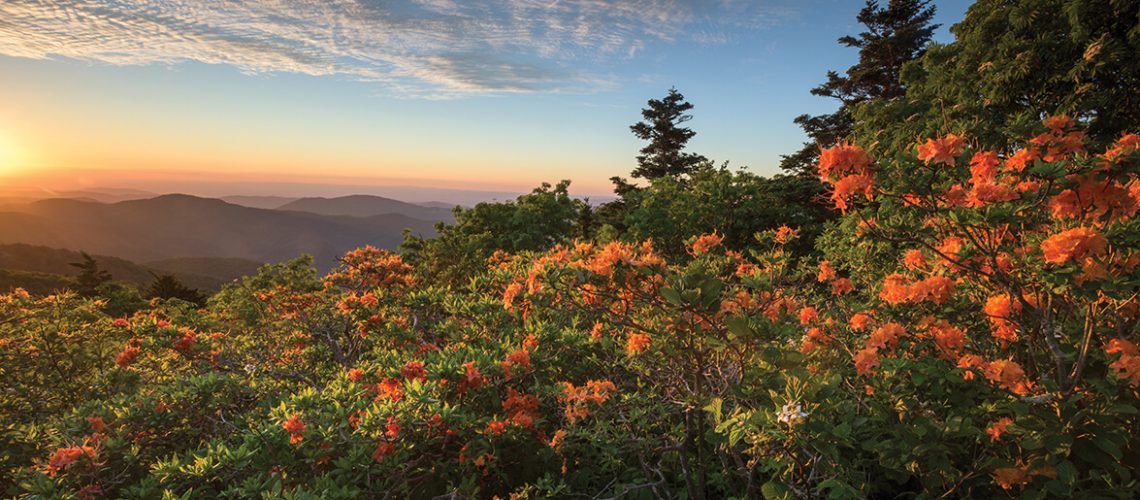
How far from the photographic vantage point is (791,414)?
7.55 feet

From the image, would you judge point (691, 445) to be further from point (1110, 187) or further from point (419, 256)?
point (419, 256)

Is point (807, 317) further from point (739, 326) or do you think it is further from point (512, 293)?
point (512, 293)

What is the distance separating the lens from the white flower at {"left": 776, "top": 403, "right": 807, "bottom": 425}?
2.27m

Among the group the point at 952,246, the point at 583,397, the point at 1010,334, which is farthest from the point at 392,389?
the point at 1010,334

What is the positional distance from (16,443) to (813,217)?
92.3 feet

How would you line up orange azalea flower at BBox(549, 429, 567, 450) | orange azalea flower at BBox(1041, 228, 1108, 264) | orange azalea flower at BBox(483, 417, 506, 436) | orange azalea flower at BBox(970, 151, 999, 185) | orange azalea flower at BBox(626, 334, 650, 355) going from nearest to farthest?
1. orange azalea flower at BBox(1041, 228, 1108, 264)
2. orange azalea flower at BBox(970, 151, 999, 185)
3. orange azalea flower at BBox(483, 417, 506, 436)
4. orange azalea flower at BBox(549, 429, 567, 450)
5. orange azalea flower at BBox(626, 334, 650, 355)

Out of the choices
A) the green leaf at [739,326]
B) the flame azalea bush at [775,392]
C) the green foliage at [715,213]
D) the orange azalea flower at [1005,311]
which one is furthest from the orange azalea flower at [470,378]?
the green foliage at [715,213]

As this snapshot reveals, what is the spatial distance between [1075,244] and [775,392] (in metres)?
1.78

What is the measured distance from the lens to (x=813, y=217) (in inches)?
1014

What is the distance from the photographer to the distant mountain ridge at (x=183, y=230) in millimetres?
146750

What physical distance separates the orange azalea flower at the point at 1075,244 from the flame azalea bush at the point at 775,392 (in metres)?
0.01

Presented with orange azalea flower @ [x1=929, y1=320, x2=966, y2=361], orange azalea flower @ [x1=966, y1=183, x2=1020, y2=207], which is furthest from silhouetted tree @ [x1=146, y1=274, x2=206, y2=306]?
orange azalea flower @ [x1=966, y1=183, x2=1020, y2=207]

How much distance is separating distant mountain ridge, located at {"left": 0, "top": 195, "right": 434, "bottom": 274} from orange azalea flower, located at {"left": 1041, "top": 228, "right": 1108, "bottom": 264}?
156238 mm

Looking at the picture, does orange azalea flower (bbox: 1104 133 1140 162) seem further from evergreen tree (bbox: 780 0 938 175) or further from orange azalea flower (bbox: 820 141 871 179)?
evergreen tree (bbox: 780 0 938 175)
